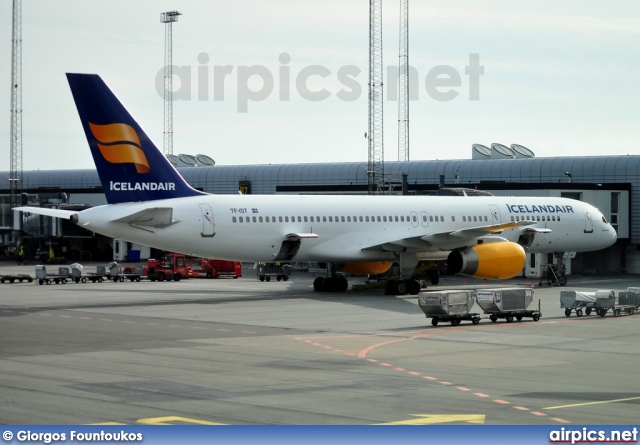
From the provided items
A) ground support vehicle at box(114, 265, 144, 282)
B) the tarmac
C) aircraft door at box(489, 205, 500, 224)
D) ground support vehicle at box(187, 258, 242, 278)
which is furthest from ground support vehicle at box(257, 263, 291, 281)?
the tarmac

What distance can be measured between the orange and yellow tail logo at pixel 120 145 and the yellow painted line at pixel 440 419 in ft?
87.0

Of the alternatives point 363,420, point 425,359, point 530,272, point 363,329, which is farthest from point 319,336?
point 530,272

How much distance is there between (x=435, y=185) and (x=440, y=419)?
63.2 meters

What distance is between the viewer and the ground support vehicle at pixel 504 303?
3381 centimetres

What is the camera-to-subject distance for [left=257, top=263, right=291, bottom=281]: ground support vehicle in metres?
60.5

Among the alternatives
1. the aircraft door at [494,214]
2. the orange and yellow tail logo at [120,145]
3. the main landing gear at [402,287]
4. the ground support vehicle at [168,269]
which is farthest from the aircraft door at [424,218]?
the ground support vehicle at [168,269]

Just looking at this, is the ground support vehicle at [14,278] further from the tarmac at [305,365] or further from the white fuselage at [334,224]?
the white fuselage at [334,224]

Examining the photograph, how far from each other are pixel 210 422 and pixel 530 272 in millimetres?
52020

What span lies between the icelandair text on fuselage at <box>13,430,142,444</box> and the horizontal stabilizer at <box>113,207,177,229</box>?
26.6 metres

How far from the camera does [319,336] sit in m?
29.9

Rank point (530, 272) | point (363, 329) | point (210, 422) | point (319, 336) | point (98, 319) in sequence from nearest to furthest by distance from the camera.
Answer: point (210, 422) → point (319, 336) → point (363, 329) → point (98, 319) → point (530, 272)

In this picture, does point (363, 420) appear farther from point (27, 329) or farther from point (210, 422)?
point (27, 329)

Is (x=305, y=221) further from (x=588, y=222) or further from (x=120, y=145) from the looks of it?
(x=588, y=222)

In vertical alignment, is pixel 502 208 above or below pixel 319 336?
above
